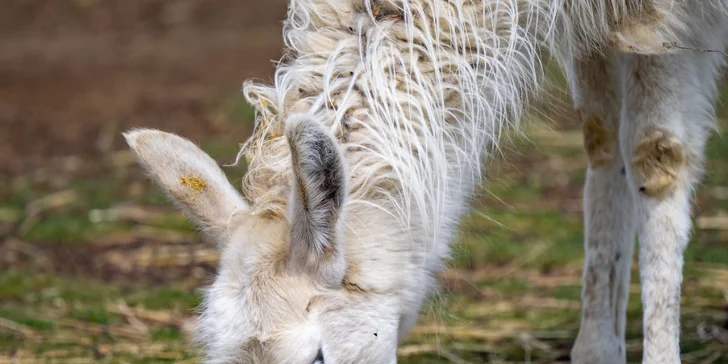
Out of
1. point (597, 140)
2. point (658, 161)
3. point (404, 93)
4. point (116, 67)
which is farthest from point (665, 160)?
point (116, 67)

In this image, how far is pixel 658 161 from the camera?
3.71 metres

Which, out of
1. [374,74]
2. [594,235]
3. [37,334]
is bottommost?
[37,334]

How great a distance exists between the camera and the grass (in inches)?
189

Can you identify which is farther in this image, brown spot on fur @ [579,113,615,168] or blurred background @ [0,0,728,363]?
blurred background @ [0,0,728,363]

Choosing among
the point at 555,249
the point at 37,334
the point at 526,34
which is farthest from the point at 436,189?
the point at 555,249

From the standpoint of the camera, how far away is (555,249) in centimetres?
631

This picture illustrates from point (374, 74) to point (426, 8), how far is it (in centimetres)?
28

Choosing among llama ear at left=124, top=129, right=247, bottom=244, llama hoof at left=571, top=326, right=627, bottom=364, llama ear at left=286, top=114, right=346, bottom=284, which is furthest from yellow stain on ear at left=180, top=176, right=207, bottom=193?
llama hoof at left=571, top=326, right=627, bottom=364

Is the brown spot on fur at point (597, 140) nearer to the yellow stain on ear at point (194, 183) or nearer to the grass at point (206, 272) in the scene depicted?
the grass at point (206, 272)

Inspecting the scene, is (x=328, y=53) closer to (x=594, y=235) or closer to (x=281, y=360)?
(x=281, y=360)

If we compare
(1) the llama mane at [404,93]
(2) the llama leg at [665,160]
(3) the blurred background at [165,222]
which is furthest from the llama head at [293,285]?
(2) the llama leg at [665,160]

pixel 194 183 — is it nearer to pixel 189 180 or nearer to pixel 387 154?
pixel 189 180

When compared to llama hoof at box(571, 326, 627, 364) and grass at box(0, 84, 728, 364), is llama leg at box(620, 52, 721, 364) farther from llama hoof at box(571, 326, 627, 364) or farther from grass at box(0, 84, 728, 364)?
llama hoof at box(571, 326, 627, 364)

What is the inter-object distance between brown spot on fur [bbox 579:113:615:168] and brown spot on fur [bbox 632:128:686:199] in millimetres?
467
